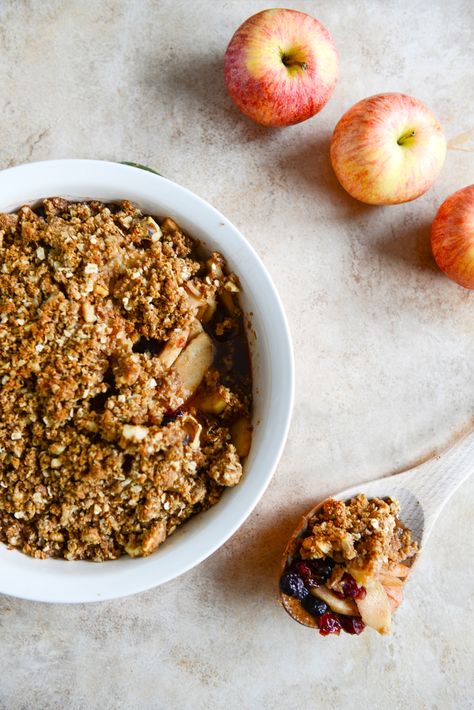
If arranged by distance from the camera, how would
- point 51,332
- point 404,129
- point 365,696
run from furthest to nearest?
point 365,696
point 404,129
point 51,332

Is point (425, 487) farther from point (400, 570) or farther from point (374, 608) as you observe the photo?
point (374, 608)

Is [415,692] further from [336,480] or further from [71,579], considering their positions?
[71,579]

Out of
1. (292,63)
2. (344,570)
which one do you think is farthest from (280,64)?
(344,570)

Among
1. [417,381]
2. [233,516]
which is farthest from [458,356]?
[233,516]

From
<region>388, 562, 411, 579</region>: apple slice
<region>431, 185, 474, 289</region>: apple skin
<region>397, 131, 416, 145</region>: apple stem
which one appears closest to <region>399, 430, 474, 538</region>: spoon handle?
<region>388, 562, 411, 579</region>: apple slice

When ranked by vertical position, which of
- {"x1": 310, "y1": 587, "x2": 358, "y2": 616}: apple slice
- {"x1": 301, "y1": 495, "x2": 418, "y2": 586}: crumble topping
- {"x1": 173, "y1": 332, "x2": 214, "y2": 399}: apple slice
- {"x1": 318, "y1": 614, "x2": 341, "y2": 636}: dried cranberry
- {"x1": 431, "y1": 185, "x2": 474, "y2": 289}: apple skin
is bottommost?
{"x1": 318, "y1": 614, "x2": 341, "y2": 636}: dried cranberry

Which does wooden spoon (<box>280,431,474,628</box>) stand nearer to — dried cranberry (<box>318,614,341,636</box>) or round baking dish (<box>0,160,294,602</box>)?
dried cranberry (<box>318,614,341,636</box>)
